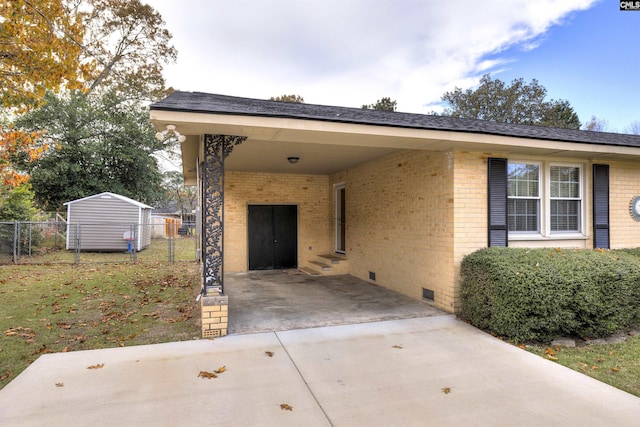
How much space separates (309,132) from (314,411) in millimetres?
3405

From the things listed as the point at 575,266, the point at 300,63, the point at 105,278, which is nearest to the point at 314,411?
the point at 575,266

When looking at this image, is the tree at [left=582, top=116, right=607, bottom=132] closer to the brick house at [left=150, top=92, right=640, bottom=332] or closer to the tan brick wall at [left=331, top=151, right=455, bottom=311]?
the brick house at [left=150, top=92, right=640, bottom=332]

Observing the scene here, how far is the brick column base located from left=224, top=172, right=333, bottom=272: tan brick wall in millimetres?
5834

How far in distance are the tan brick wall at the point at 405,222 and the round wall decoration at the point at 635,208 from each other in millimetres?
4556

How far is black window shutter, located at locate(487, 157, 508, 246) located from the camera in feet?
19.6

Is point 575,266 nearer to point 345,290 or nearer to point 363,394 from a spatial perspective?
point 363,394

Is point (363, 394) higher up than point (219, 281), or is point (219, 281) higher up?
point (219, 281)

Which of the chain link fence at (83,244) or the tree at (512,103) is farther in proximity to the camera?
the tree at (512,103)

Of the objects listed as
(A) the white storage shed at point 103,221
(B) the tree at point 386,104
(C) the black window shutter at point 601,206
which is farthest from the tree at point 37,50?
(B) the tree at point 386,104

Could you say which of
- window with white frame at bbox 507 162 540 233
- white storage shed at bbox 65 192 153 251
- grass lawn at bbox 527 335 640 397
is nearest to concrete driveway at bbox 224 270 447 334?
grass lawn at bbox 527 335 640 397

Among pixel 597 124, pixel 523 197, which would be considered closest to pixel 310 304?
pixel 523 197

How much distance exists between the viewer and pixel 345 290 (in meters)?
7.79

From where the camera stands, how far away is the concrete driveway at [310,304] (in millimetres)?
5371

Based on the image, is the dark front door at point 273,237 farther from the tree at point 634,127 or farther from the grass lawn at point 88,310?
the tree at point 634,127
